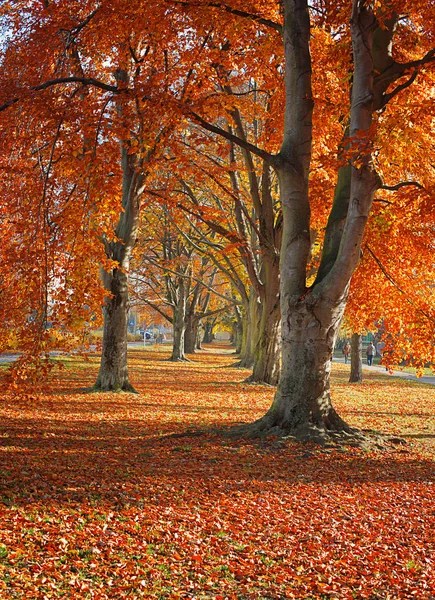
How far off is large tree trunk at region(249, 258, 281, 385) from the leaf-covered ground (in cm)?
734

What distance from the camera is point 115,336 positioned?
50.2 ft

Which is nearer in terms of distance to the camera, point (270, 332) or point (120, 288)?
point (120, 288)

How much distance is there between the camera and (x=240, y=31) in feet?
32.8

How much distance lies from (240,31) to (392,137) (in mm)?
3299

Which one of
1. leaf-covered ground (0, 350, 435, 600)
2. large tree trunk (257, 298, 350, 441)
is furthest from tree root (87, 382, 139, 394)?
large tree trunk (257, 298, 350, 441)

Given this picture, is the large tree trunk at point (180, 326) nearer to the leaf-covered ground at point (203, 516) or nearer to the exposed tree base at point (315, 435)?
the leaf-covered ground at point (203, 516)

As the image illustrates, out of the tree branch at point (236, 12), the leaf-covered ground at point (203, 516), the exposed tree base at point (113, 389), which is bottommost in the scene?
the leaf-covered ground at point (203, 516)

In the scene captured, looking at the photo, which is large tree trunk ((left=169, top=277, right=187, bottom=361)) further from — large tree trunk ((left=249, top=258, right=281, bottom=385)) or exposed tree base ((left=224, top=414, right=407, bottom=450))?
exposed tree base ((left=224, top=414, right=407, bottom=450))

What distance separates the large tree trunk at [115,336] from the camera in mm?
15273

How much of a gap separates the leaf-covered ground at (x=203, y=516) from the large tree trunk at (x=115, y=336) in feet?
15.2

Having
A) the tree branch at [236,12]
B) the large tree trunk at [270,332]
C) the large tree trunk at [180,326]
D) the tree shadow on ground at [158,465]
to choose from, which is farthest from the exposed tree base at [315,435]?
the large tree trunk at [180,326]

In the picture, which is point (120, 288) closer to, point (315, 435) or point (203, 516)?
point (315, 435)

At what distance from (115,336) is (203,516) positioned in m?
10.1

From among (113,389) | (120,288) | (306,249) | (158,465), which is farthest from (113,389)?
(158,465)
